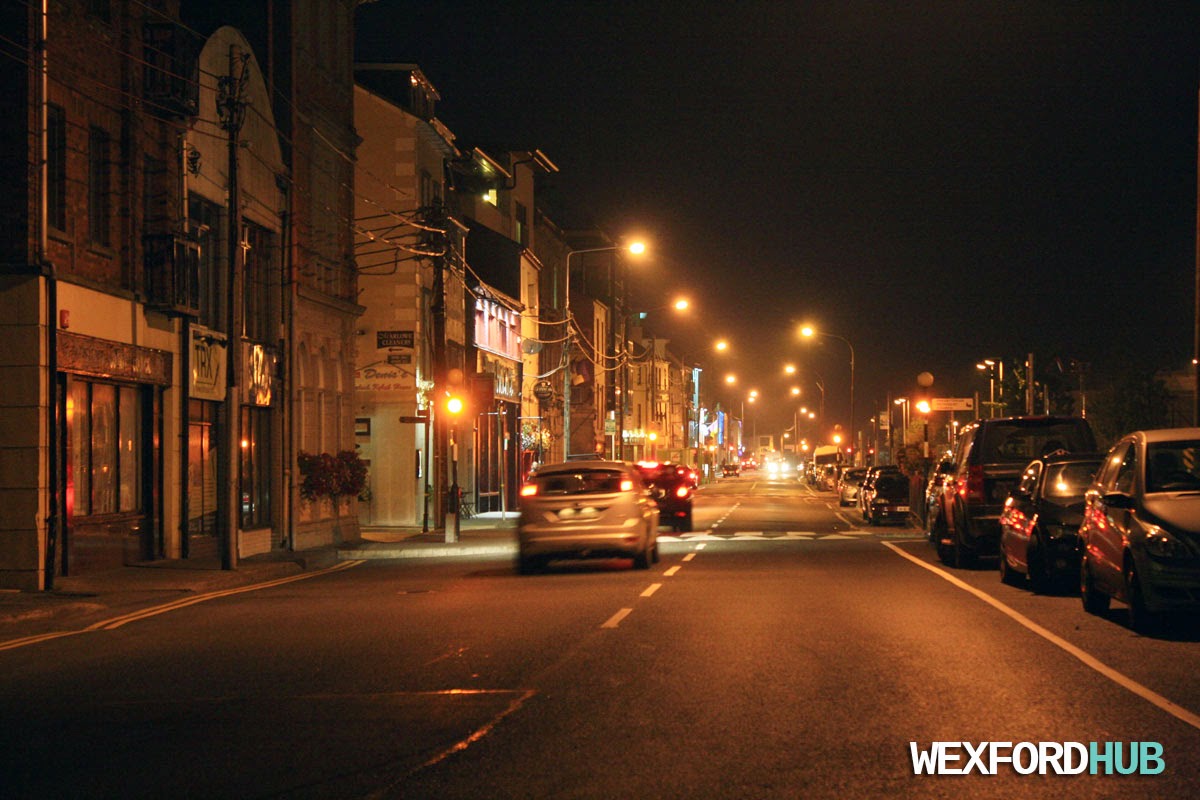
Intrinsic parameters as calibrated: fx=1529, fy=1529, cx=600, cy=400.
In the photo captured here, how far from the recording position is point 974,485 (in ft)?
72.2

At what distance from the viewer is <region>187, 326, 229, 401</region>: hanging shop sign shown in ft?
87.7

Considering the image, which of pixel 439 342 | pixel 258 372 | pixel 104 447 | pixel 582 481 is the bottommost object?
pixel 582 481

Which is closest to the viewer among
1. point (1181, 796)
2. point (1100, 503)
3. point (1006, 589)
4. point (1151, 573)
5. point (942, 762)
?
point (1181, 796)

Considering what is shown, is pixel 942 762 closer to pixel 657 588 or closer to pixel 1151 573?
pixel 1151 573

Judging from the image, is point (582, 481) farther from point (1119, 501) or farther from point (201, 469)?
point (1119, 501)

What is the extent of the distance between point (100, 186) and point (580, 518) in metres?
8.96

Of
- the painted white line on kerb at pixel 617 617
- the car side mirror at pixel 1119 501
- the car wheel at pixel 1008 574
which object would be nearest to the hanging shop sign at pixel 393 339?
the car wheel at pixel 1008 574

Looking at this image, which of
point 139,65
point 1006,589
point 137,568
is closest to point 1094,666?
point 1006,589

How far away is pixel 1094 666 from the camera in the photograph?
37.0 ft

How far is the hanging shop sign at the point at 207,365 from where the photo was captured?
2673 cm

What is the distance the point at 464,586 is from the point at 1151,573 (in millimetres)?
9837

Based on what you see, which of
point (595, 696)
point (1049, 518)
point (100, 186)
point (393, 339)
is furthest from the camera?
point (393, 339)

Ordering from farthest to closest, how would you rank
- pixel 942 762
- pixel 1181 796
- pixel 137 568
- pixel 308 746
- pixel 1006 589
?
pixel 137 568 < pixel 1006 589 < pixel 308 746 < pixel 942 762 < pixel 1181 796

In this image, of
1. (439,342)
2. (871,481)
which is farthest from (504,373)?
(439,342)
